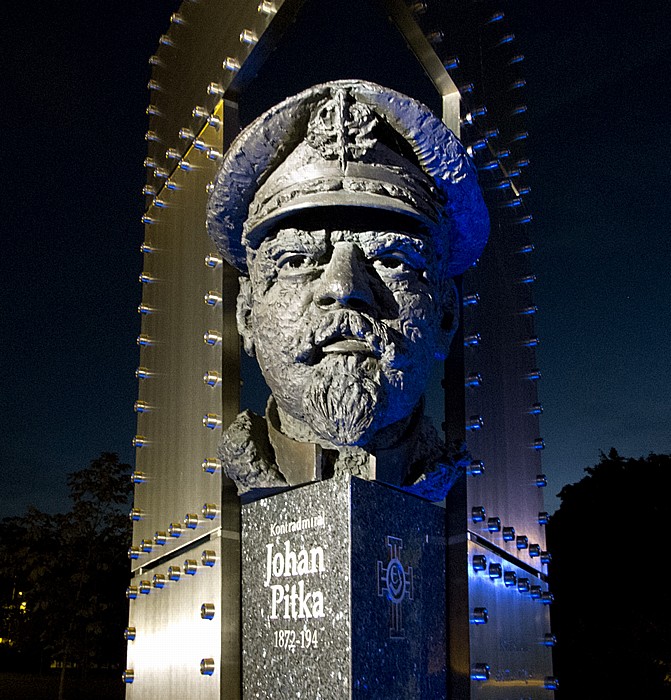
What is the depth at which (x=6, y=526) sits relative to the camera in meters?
20.4

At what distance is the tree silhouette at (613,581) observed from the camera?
591 inches

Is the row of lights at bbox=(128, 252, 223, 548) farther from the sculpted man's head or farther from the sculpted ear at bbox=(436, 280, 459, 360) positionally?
the sculpted ear at bbox=(436, 280, 459, 360)

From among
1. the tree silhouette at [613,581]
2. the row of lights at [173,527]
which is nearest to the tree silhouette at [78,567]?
the tree silhouette at [613,581]

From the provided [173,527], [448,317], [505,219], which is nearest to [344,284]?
[448,317]

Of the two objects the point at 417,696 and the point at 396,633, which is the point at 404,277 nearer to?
the point at 396,633

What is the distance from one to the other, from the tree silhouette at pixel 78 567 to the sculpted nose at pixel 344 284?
15.5m

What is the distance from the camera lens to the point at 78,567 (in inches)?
731

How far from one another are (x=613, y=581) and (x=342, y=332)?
1439cm

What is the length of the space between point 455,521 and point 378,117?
159 centimetres

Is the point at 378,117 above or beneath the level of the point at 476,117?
beneath

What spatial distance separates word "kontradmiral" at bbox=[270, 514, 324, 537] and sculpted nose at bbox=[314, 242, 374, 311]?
0.74 metres

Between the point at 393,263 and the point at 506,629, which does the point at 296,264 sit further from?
the point at 506,629

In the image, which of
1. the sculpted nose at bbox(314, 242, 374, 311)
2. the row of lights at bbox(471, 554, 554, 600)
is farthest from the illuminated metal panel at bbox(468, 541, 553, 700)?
the sculpted nose at bbox(314, 242, 374, 311)

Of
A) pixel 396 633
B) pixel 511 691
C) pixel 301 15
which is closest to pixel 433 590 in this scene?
pixel 396 633
